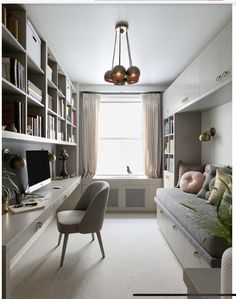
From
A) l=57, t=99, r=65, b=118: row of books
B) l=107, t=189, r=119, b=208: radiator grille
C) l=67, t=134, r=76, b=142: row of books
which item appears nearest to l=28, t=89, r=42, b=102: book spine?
l=57, t=99, r=65, b=118: row of books

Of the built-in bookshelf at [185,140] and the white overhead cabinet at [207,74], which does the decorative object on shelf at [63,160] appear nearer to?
the built-in bookshelf at [185,140]

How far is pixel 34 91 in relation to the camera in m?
2.40

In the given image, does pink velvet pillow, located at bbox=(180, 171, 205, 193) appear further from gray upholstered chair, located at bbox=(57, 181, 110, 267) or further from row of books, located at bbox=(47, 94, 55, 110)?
row of books, located at bbox=(47, 94, 55, 110)

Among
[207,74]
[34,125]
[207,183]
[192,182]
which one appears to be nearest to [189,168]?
[192,182]

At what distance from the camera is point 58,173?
4.50 m

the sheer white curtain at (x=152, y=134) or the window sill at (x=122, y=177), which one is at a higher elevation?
the sheer white curtain at (x=152, y=134)

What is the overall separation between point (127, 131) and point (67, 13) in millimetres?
2919

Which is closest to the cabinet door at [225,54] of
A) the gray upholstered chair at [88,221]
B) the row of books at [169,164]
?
the gray upholstered chair at [88,221]

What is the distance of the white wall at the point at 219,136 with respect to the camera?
10.2 ft

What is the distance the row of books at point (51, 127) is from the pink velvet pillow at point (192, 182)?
1925 millimetres

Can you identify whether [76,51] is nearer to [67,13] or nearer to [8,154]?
[67,13]

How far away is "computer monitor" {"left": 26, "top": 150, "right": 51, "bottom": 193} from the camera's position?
8.34 feet

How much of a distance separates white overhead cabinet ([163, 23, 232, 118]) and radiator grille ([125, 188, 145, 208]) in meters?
→ 1.65

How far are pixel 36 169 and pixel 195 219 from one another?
177cm
